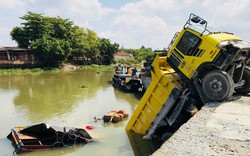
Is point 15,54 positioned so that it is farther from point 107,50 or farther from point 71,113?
point 71,113

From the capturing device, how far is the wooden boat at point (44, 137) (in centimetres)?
861

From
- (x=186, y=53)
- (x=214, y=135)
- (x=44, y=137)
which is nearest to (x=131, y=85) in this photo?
(x=44, y=137)

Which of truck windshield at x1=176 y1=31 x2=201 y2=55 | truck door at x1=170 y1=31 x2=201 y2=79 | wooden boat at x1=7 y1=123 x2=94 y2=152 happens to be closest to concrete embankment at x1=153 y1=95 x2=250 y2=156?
truck door at x1=170 y1=31 x2=201 y2=79

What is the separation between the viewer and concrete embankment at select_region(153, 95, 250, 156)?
15.2ft

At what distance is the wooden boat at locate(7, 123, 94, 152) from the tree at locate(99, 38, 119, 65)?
4229 centimetres

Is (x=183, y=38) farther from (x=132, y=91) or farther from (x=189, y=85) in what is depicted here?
(x=132, y=91)

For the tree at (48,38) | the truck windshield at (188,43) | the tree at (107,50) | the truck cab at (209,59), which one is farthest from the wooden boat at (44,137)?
the tree at (107,50)

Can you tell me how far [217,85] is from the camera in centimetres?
747

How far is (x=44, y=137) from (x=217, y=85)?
577cm

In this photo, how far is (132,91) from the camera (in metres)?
19.4

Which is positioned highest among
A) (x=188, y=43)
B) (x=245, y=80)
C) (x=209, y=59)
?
(x=188, y=43)

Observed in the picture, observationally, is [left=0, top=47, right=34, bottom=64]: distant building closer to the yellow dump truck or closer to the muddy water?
the muddy water

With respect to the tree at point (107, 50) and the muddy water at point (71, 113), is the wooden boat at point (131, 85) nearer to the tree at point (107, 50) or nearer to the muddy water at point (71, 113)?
the muddy water at point (71, 113)

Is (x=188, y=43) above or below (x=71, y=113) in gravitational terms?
above
